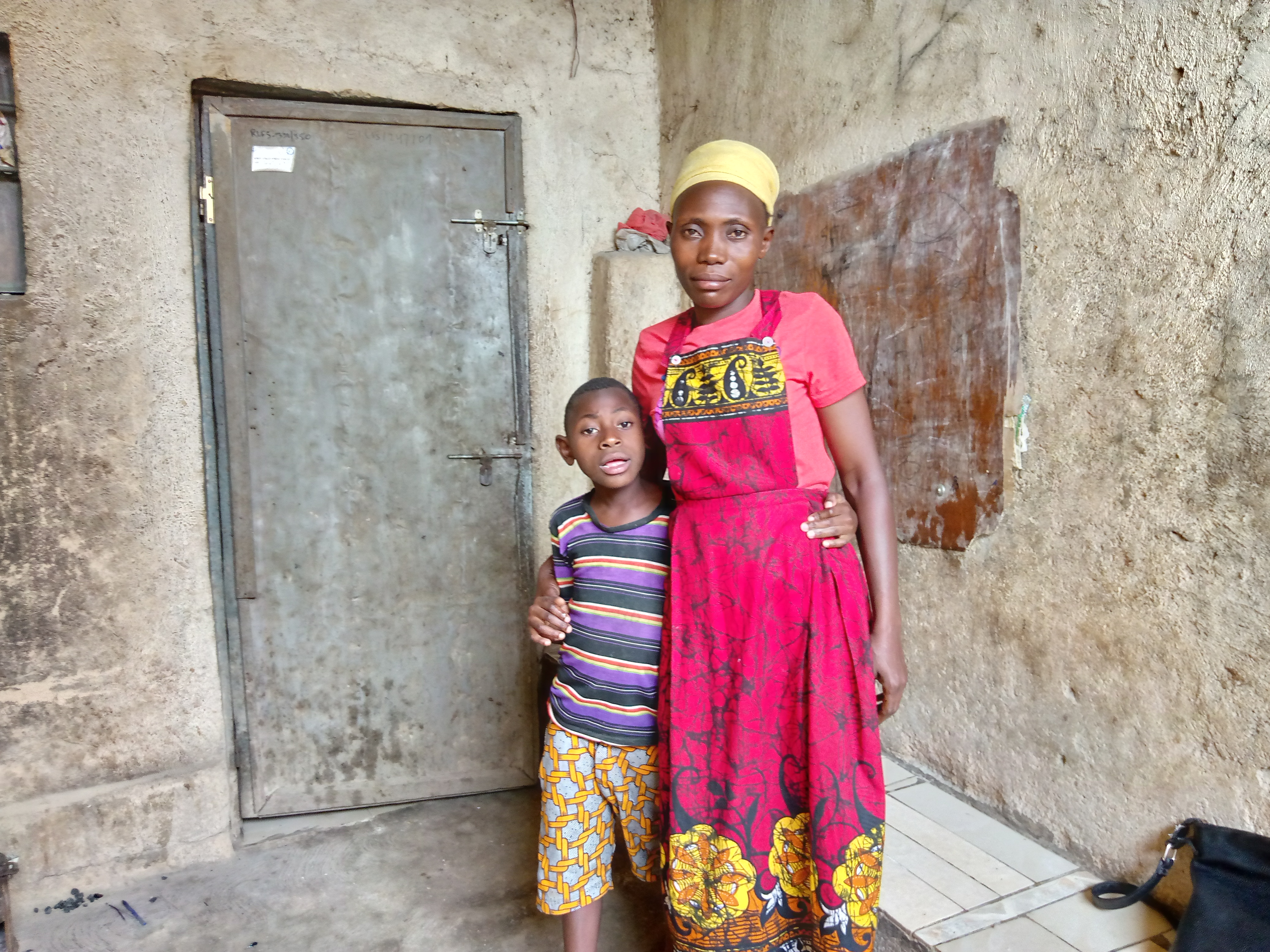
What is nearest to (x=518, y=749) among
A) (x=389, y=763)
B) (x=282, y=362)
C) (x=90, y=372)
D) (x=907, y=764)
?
(x=389, y=763)

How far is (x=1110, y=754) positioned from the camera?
67.3 inches

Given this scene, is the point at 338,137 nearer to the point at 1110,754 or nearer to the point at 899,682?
the point at 899,682

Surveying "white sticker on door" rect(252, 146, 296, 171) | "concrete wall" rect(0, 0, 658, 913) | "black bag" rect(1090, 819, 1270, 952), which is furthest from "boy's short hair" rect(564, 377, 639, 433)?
"white sticker on door" rect(252, 146, 296, 171)

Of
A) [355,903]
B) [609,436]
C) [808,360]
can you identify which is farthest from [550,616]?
[355,903]

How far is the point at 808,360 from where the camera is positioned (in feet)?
4.59

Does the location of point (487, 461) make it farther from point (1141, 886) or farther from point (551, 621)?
point (1141, 886)

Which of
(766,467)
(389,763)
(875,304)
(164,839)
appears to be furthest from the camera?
(389,763)

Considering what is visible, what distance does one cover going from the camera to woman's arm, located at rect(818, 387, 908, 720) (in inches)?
55.6

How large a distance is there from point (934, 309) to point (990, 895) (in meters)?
1.38

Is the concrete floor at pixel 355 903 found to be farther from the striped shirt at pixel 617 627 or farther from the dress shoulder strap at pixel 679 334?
the dress shoulder strap at pixel 679 334

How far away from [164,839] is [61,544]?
0.99m

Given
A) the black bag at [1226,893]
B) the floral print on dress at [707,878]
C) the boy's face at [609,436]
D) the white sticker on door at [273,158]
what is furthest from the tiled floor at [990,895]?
the white sticker on door at [273,158]

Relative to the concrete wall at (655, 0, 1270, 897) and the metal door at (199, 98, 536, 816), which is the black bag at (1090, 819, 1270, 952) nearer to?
the concrete wall at (655, 0, 1270, 897)

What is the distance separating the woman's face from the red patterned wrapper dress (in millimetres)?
87
